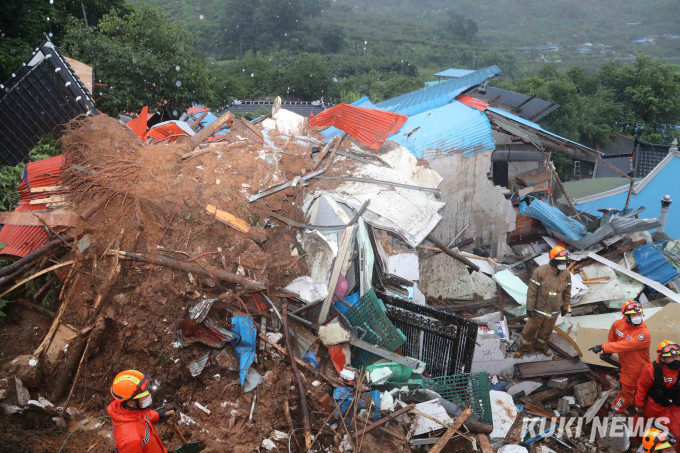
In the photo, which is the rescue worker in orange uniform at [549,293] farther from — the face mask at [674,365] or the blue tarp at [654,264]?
the blue tarp at [654,264]

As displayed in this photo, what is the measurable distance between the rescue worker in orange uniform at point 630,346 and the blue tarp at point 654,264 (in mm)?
2014

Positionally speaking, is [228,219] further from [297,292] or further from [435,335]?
[435,335]

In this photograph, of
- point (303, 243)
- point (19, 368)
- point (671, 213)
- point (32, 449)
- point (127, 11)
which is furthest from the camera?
point (127, 11)

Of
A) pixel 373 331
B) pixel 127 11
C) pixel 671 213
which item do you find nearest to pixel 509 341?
pixel 373 331

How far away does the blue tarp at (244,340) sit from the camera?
14.6ft

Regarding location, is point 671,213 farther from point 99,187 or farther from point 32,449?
point 32,449

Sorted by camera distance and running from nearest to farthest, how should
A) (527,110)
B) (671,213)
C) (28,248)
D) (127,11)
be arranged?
(28,248) → (671,213) → (527,110) → (127,11)

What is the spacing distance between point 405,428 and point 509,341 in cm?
238

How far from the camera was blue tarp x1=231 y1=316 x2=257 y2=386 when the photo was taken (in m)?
4.44

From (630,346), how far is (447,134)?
178 inches

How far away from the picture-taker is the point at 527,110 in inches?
566

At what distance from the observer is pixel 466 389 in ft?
16.0

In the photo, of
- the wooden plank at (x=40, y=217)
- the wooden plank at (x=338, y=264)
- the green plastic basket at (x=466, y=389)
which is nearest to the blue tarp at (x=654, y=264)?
the green plastic basket at (x=466, y=389)

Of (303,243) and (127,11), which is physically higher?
(127,11)
